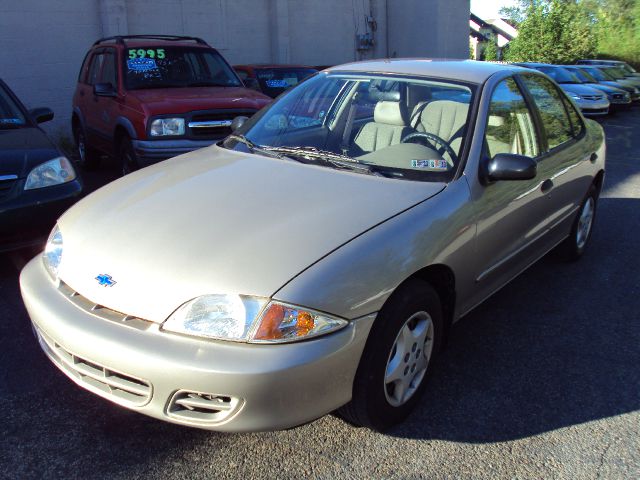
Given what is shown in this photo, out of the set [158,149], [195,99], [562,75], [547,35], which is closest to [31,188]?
[158,149]

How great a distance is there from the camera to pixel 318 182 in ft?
10.5

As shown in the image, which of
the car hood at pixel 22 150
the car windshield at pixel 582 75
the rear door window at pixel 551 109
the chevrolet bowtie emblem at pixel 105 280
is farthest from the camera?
the car windshield at pixel 582 75

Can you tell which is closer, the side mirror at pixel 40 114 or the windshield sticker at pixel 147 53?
the side mirror at pixel 40 114

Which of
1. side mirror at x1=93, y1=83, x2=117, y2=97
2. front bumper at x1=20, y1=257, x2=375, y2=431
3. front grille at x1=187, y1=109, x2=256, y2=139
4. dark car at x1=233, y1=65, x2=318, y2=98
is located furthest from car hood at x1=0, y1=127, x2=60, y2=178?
dark car at x1=233, y1=65, x2=318, y2=98

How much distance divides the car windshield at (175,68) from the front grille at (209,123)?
3.17 feet

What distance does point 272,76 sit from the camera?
398 inches

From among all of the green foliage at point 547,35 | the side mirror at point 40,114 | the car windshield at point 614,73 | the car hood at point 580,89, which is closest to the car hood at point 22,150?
the side mirror at point 40,114

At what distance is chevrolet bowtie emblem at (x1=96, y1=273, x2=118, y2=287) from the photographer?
2.58 metres

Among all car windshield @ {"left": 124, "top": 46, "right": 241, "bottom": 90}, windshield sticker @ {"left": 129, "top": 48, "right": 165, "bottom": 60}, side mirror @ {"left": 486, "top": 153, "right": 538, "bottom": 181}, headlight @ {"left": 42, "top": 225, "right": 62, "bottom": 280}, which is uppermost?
windshield sticker @ {"left": 129, "top": 48, "right": 165, "bottom": 60}

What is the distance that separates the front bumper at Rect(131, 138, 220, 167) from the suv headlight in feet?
14.5

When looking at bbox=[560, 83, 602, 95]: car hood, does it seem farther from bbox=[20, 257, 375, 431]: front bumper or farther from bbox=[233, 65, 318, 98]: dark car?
bbox=[20, 257, 375, 431]: front bumper

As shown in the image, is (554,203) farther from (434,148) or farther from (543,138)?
(434,148)

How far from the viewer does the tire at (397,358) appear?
2617 millimetres

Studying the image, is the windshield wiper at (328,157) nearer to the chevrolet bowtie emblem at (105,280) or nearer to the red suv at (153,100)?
the chevrolet bowtie emblem at (105,280)
